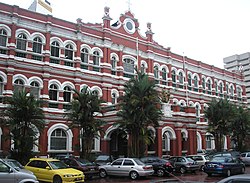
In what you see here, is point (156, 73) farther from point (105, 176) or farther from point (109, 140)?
point (105, 176)

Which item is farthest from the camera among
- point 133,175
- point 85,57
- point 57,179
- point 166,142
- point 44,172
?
point 166,142

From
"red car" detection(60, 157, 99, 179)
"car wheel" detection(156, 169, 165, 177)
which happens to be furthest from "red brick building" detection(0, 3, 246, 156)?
"car wheel" detection(156, 169, 165, 177)

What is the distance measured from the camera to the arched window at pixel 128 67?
36.2 metres

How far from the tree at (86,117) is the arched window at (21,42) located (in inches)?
323

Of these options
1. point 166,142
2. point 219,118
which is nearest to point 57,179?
point 166,142

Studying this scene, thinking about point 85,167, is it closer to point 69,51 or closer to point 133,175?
point 133,175

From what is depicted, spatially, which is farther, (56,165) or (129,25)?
(129,25)

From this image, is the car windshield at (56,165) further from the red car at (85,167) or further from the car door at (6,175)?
the car door at (6,175)

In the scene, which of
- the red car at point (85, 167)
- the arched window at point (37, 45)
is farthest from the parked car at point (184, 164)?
the arched window at point (37, 45)

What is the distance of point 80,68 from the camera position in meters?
31.9

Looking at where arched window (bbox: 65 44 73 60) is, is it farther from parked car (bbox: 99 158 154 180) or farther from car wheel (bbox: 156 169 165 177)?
car wheel (bbox: 156 169 165 177)

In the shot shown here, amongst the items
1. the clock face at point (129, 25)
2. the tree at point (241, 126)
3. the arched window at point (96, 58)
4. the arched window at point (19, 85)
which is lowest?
the tree at point (241, 126)

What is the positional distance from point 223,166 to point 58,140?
51.2ft

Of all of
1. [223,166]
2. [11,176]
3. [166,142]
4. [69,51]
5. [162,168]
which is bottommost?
[162,168]
